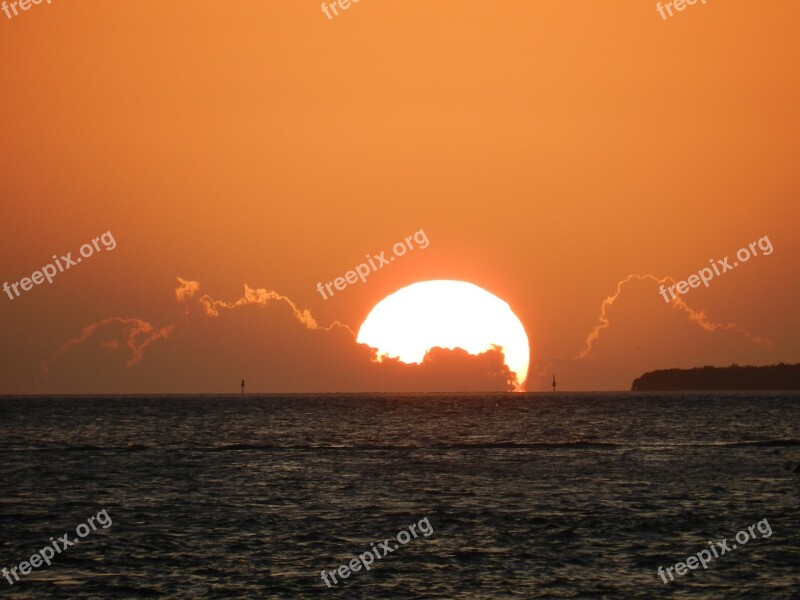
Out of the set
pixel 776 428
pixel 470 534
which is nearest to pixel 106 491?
pixel 470 534

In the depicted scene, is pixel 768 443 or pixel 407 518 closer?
Answer: pixel 407 518

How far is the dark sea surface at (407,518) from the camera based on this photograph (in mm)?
34625

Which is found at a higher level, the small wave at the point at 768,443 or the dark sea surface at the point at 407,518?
the dark sea surface at the point at 407,518

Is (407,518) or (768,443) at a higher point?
(407,518)

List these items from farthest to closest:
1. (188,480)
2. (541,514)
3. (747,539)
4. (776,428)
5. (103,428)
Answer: (103,428)
(776,428)
(188,480)
(541,514)
(747,539)

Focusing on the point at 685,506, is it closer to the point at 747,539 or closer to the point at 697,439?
the point at 747,539

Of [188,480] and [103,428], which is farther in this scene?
[103,428]

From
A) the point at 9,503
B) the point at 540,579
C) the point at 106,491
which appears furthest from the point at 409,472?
the point at 540,579

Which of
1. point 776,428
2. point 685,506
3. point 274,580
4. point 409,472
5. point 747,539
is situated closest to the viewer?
point 274,580

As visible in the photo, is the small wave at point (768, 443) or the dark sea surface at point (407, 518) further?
the small wave at point (768, 443)

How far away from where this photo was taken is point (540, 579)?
3509 cm

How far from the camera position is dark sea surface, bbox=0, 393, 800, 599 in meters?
34.6

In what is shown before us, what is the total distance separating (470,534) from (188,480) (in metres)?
29.2

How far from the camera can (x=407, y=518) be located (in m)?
49.0
